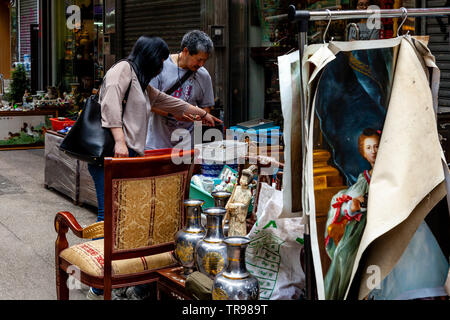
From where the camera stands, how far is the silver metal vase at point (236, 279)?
2.37 m

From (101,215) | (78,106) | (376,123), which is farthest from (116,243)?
(78,106)

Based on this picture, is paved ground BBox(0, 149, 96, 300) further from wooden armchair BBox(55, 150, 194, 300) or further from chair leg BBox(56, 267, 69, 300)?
wooden armchair BBox(55, 150, 194, 300)

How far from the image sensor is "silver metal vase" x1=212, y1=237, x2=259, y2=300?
7.79 feet

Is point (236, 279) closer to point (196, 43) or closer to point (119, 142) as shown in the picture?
point (119, 142)

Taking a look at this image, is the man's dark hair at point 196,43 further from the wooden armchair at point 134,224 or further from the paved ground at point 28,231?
the paved ground at point 28,231

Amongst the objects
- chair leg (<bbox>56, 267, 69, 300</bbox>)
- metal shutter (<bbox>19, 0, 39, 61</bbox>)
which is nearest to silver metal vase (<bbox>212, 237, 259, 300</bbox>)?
chair leg (<bbox>56, 267, 69, 300</bbox>)

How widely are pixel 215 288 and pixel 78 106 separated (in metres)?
8.95

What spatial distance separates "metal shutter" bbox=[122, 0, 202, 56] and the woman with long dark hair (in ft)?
11.7

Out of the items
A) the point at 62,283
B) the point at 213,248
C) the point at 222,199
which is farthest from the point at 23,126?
the point at 213,248

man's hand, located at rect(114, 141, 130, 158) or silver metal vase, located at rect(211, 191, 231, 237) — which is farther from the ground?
man's hand, located at rect(114, 141, 130, 158)

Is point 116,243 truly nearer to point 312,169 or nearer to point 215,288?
point 215,288

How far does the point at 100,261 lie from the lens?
10.4 feet

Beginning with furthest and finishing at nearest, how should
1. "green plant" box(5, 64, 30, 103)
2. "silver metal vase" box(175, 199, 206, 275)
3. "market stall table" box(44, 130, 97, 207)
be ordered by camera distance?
"green plant" box(5, 64, 30, 103) < "market stall table" box(44, 130, 97, 207) < "silver metal vase" box(175, 199, 206, 275)

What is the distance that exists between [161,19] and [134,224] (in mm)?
5610
